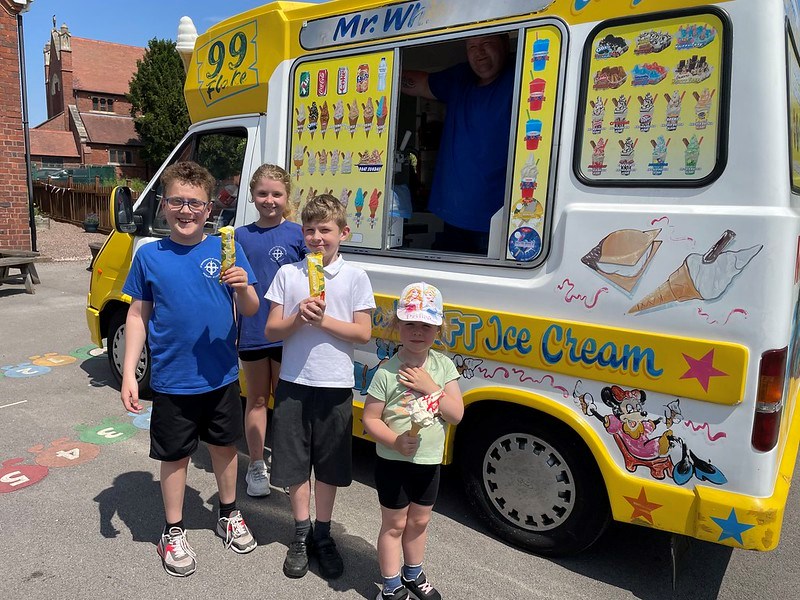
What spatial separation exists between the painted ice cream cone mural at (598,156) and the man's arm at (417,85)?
1.47 m

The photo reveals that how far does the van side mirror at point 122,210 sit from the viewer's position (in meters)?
4.26

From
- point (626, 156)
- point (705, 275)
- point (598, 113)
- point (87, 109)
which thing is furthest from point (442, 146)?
point (87, 109)

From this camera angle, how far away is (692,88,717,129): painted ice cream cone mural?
7.86 ft

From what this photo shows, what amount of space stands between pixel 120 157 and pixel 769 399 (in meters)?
52.7

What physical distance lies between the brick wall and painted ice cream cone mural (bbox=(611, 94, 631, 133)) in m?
13.5

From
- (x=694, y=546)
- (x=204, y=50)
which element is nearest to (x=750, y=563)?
(x=694, y=546)

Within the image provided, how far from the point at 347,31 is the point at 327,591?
2904mm

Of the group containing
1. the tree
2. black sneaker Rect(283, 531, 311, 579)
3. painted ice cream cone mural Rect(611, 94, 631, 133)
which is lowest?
black sneaker Rect(283, 531, 311, 579)

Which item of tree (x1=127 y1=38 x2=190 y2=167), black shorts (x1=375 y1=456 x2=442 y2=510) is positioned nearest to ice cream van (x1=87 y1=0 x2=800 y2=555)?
black shorts (x1=375 y1=456 x2=442 y2=510)

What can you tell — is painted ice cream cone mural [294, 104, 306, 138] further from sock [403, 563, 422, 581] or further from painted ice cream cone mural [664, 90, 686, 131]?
sock [403, 563, 422, 581]

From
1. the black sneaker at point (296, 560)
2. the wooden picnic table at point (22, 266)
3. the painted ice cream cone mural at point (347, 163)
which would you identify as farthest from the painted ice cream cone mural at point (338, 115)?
the wooden picnic table at point (22, 266)

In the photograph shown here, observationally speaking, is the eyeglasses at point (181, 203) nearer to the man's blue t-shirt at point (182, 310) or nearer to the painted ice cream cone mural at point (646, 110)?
the man's blue t-shirt at point (182, 310)

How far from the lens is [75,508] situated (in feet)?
11.1

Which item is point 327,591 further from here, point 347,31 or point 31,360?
point 31,360
